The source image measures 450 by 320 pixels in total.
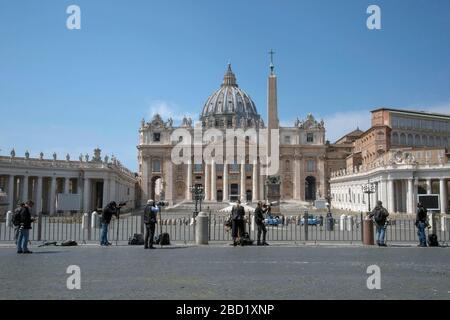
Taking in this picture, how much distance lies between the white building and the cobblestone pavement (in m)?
41.2

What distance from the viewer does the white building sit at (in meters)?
52.8

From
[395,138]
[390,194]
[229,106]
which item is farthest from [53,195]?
[229,106]

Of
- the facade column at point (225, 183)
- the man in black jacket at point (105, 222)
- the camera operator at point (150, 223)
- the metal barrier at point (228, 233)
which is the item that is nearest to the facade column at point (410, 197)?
the metal barrier at point (228, 233)

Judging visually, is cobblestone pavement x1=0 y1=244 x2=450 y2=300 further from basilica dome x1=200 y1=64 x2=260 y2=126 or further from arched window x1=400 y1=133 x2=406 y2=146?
basilica dome x1=200 y1=64 x2=260 y2=126

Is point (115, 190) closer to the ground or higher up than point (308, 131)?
closer to the ground

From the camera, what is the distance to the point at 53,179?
2276 inches

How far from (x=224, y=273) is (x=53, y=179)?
5255 centimetres

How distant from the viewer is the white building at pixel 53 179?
52.8m

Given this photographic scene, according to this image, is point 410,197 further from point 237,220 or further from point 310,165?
point 310,165
